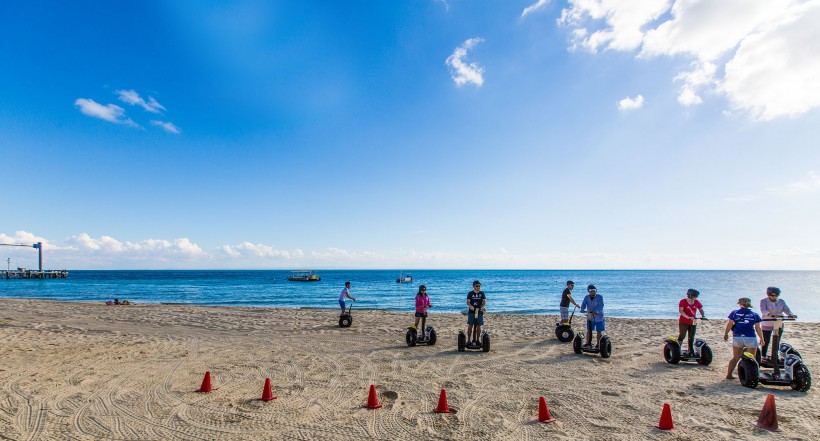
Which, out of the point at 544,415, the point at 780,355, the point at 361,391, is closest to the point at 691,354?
the point at 780,355

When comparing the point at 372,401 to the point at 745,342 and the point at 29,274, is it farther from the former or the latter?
the point at 29,274

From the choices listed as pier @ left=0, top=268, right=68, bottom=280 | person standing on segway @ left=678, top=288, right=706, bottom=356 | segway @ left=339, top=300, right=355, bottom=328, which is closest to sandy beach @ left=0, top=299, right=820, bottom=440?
person standing on segway @ left=678, top=288, right=706, bottom=356

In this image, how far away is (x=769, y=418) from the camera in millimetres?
6516

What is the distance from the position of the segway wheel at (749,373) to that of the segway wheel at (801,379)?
660 mm

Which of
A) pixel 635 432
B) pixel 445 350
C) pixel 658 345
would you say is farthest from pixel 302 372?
pixel 658 345

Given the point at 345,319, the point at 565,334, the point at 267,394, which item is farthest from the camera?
the point at 345,319

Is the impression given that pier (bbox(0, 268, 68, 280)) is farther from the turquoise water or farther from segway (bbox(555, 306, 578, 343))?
segway (bbox(555, 306, 578, 343))

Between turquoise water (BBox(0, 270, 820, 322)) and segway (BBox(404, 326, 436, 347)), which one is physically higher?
segway (BBox(404, 326, 436, 347))

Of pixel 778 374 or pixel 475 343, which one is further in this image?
pixel 475 343

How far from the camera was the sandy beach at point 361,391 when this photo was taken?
654 centimetres

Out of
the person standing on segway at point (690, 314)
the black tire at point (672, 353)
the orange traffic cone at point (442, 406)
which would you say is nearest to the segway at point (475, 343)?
the black tire at point (672, 353)

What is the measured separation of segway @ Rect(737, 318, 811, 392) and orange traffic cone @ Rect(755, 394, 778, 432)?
2.42 metres

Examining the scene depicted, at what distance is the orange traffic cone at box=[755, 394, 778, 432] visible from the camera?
6.49 metres

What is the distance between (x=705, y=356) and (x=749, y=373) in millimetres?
2135
